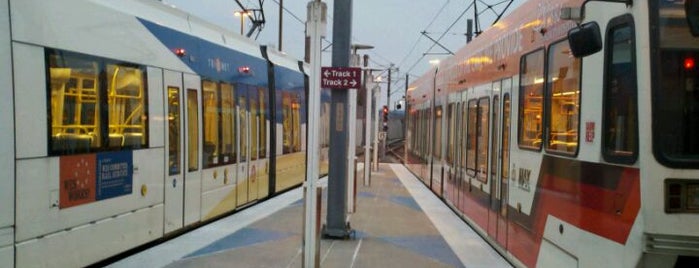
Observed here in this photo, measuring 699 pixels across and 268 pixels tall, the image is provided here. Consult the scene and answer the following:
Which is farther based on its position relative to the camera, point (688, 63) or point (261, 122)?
point (261, 122)

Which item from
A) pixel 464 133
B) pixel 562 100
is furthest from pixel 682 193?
pixel 464 133

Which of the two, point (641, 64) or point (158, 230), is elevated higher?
point (641, 64)

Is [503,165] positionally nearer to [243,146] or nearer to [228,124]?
[228,124]

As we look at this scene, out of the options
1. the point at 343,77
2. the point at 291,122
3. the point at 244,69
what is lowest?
the point at 291,122

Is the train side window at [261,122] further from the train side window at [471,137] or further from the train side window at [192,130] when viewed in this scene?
the train side window at [471,137]

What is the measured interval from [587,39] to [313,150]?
Result: 2.78 m

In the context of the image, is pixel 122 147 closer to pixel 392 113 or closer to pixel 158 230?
pixel 158 230

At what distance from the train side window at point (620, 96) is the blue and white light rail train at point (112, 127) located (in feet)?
15.2

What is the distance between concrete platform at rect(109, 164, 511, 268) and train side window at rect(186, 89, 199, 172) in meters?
0.97

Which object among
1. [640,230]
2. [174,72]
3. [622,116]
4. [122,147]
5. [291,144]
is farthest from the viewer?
[291,144]

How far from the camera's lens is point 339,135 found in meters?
9.02

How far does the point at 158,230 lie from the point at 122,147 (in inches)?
54.8

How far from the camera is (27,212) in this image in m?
5.64

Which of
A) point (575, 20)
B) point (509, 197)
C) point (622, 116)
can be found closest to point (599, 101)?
point (622, 116)
